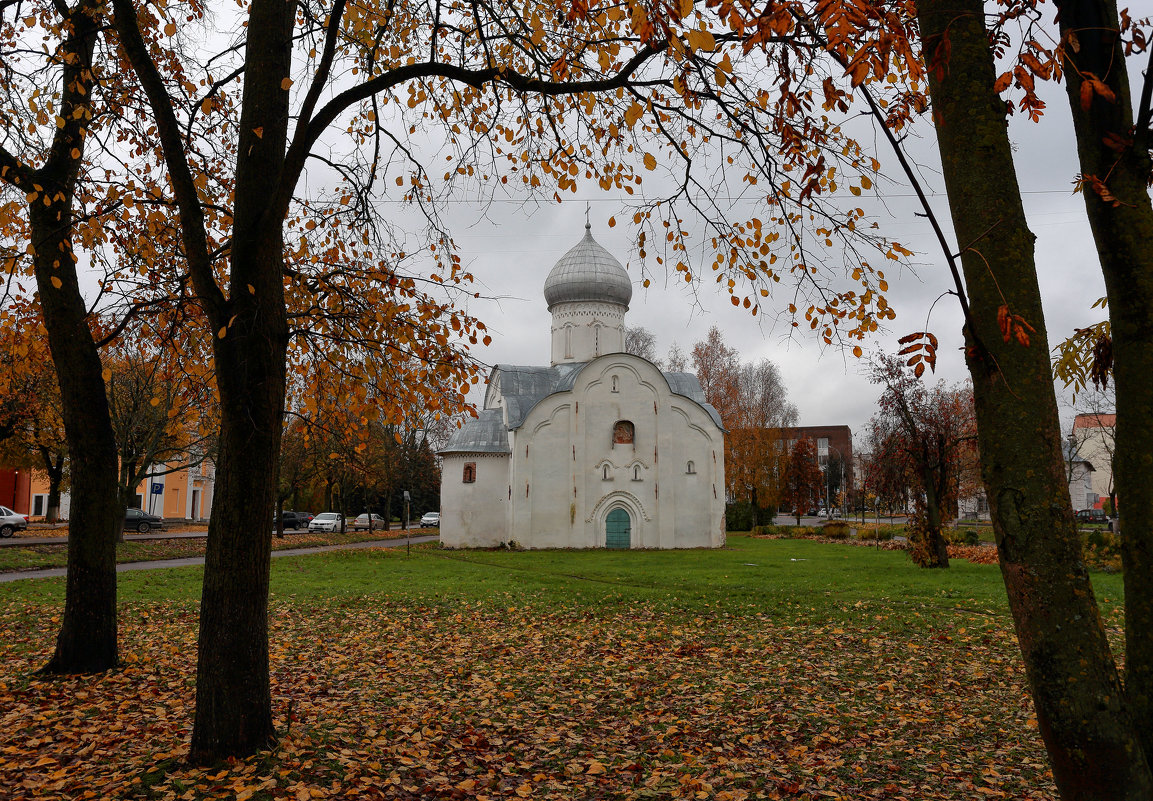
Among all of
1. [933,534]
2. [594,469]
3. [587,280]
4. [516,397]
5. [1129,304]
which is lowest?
[933,534]

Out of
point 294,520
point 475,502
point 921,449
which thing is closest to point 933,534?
point 921,449

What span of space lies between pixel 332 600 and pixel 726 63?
12.8 meters

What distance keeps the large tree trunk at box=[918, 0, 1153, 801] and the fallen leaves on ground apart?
2.44m

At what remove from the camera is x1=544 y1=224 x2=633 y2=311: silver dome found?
3634cm

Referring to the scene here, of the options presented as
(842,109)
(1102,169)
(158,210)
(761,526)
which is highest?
(158,210)

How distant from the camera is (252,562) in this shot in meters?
5.18

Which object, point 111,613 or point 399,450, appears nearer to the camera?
point 111,613

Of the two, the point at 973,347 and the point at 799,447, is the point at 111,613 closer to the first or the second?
the point at 973,347

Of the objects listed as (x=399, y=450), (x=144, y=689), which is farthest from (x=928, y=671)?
(x=399, y=450)

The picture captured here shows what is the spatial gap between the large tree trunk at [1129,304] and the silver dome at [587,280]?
109ft

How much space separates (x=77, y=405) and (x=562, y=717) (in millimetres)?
5721

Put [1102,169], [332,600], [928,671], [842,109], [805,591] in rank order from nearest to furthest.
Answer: [1102,169] → [842,109] → [928,671] → [332,600] → [805,591]

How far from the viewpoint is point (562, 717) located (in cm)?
649

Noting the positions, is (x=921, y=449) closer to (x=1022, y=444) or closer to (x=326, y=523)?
(x=1022, y=444)
